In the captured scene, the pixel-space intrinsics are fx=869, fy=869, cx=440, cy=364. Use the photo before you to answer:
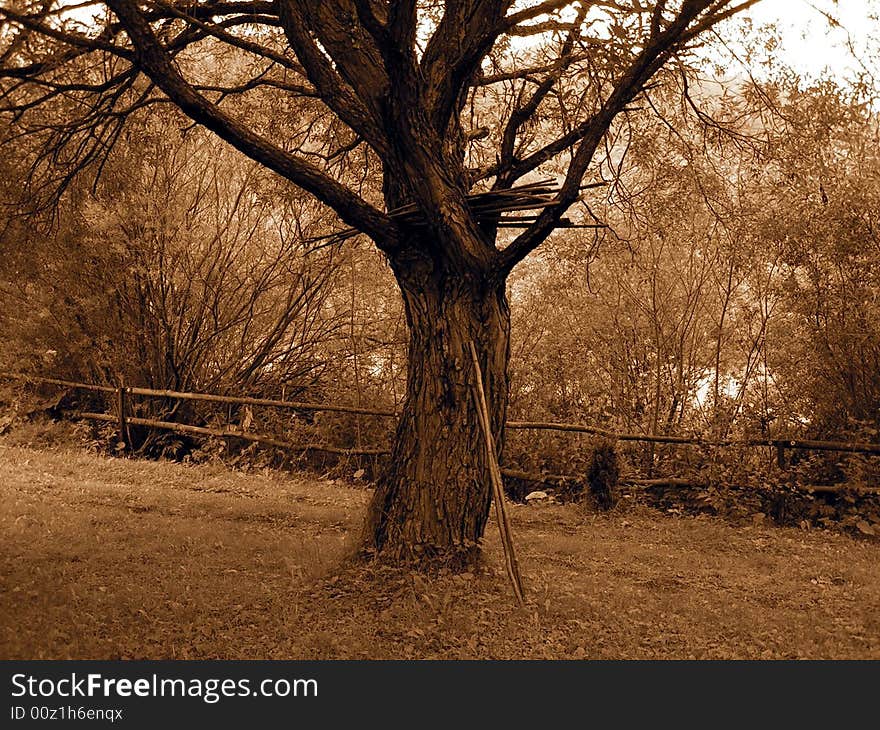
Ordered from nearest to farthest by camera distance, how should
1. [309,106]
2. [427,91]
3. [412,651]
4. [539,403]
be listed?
[412,651] → [427,91] → [309,106] → [539,403]

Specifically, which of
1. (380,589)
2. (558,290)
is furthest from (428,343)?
(558,290)

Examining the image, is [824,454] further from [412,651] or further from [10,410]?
[10,410]

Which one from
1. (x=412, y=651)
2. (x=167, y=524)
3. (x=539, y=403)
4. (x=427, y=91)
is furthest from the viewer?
(x=539, y=403)

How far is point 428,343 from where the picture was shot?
5.53m

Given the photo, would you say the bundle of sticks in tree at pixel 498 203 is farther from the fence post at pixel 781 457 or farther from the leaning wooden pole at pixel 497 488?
the fence post at pixel 781 457

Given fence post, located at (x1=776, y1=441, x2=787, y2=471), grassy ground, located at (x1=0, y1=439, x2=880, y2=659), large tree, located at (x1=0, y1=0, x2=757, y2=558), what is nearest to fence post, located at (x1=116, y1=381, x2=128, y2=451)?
grassy ground, located at (x1=0, y1=439, x2=880, y2=659)

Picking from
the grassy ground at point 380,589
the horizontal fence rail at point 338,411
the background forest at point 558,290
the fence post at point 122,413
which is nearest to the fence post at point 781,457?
the horizontal fence rail at point 338,411

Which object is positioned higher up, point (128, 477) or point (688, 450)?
point (688, 450)

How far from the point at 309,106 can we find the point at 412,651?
5675 mm

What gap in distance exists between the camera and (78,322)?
438 inches

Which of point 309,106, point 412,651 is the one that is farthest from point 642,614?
point 309,106

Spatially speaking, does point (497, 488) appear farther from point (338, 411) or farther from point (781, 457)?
point (338, 411)

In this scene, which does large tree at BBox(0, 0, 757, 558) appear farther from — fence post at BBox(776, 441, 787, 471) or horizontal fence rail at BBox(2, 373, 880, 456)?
fence post at BBox(776, 441, 787, 471)

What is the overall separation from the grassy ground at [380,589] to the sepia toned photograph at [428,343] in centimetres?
3
